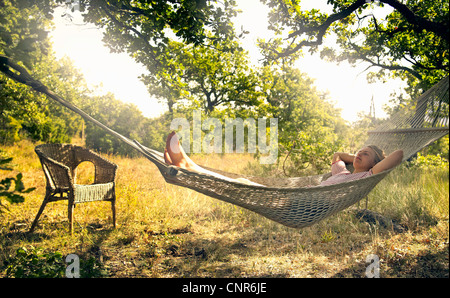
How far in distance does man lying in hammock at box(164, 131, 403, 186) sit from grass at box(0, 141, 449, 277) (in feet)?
2.09

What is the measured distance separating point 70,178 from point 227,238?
4.99ft

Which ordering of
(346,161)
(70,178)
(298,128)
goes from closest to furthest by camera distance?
1. (70,178)
2. (346,161)
3. (298,128)

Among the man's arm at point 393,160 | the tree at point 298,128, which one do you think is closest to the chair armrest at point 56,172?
the man's arm at point 393,160

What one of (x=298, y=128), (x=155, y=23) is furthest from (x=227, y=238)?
(x=298, y=128)

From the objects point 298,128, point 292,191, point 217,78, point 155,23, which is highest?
point 217,78

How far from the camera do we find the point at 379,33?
4.10 m

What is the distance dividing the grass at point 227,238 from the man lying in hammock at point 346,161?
0.64 m

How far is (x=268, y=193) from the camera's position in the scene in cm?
180

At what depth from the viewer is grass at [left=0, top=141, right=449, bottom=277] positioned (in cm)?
216

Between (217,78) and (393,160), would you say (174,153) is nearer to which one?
(393,160)

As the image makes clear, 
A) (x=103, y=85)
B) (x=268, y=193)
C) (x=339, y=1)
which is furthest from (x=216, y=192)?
(x=103, y=85)

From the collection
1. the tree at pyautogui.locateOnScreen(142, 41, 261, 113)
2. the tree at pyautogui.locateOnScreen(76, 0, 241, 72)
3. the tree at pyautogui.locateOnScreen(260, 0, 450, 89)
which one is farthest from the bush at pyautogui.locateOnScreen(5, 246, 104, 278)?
the tree at pyautogui.locateOnScreen(142, 41, 261, 113)

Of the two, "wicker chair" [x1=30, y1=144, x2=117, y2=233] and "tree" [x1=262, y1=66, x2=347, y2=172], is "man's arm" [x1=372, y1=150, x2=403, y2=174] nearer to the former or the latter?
"tree" [x1=262, y1=66, x2=347, y2=172]
